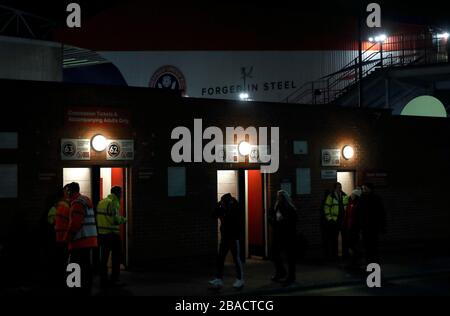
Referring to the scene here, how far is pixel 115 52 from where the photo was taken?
31391 mm

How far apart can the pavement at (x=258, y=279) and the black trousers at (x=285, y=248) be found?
10.8 inches

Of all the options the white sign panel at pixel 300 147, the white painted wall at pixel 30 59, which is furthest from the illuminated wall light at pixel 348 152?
the white painted wall at pixel 30 59

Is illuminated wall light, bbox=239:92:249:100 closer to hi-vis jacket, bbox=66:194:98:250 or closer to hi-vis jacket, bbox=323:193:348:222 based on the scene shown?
hi-vis jacket, bbox=323:193:348:222

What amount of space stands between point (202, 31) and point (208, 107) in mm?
16675

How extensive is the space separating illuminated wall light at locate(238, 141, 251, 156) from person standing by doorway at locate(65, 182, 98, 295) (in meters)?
5.84

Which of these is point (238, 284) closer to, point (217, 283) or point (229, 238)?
point (217, 283)

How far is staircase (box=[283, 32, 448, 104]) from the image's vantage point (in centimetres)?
2630

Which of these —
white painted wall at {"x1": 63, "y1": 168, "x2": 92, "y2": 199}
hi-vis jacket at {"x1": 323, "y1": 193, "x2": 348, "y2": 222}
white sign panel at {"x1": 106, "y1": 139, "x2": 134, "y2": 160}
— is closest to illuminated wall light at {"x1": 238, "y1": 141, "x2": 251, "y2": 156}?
hi-vis jacket at {"x1": 323, "y1": 193, "x2": 348, "y2": 222}

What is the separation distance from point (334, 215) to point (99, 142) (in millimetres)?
6210

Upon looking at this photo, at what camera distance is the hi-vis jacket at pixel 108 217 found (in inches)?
484

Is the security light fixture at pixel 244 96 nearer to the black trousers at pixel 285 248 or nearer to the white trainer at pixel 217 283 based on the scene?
the black trousers at pixel 285 248
